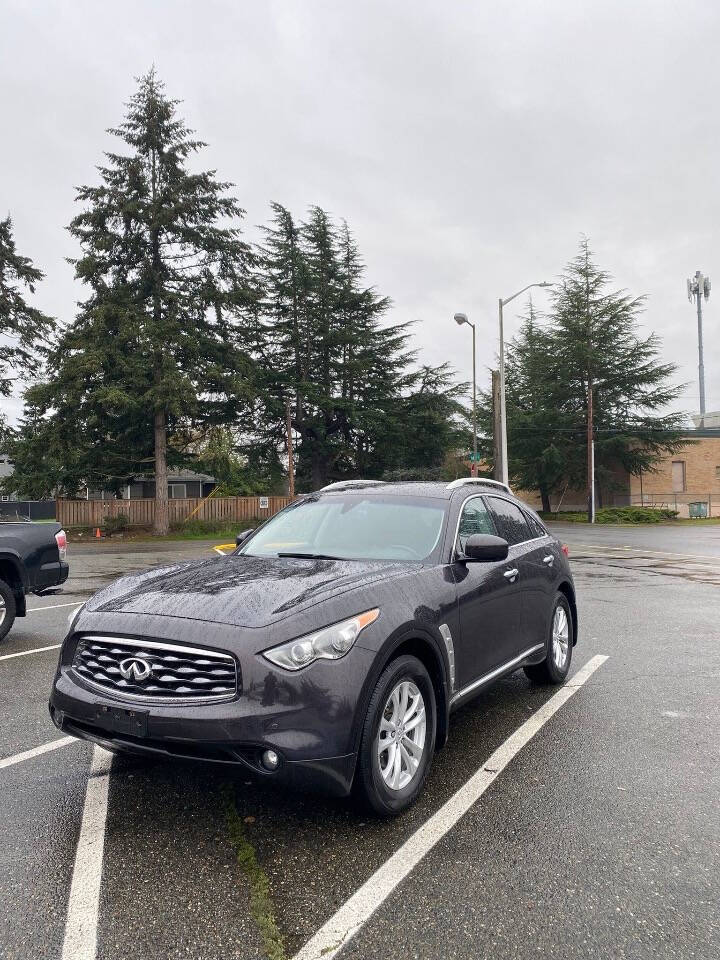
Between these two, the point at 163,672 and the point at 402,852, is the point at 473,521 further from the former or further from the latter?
the point at 163,672

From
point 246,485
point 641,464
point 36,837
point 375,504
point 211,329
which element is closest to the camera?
point 36,837

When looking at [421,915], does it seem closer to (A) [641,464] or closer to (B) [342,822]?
(B) [342,822]

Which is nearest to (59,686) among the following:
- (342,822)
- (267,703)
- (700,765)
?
(267,703)

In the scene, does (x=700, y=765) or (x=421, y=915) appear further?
(x=700, y=765)

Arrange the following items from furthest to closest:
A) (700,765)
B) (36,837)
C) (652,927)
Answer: (700,765) < (36,837) < (652,927)

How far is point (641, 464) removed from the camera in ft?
161

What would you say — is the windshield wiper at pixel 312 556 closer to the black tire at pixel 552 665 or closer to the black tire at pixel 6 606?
the black tire at pixel 552 665

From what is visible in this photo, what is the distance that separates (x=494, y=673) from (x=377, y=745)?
4.92 ft

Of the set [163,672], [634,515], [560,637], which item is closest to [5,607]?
[163,672]

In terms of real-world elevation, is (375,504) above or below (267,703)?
above

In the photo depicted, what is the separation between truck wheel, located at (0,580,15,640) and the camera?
302 inches

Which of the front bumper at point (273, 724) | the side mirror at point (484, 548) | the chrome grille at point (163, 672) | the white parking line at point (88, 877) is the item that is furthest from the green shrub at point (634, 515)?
the chrome grille at point (163, 672)

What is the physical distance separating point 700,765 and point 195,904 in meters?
2.90

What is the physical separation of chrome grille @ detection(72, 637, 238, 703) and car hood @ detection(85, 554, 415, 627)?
17 cm
